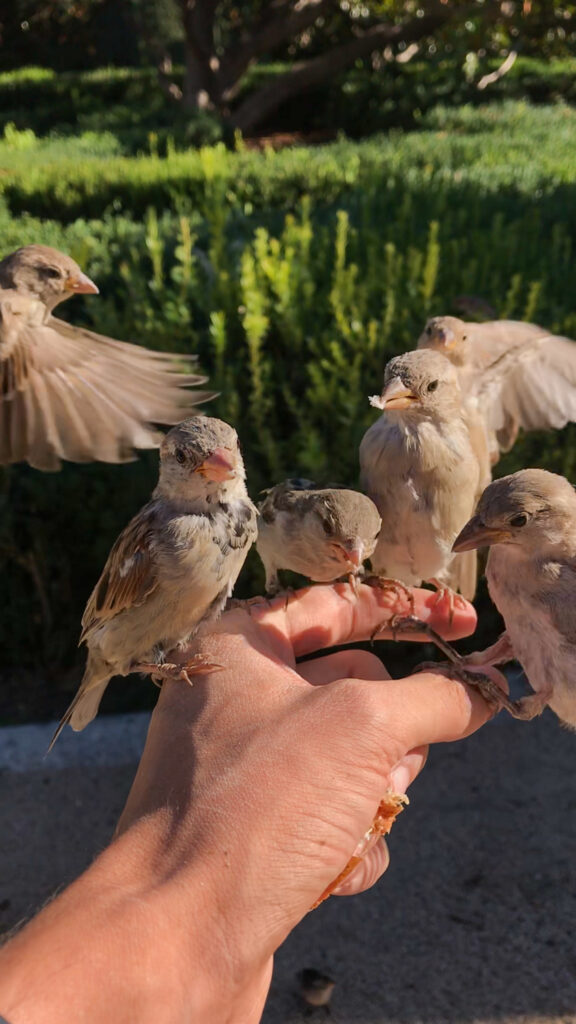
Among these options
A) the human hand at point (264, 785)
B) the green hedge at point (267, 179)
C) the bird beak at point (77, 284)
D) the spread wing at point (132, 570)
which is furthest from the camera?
the green hedge at point (267, 179)

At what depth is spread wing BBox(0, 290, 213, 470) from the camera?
10.9 ft

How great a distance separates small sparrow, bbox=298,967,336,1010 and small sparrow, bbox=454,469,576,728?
→ 1.60 m

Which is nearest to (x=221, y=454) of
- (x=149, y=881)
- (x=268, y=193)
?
(x=149, y=881)

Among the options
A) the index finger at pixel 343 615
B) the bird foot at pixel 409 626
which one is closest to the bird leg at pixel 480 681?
the bird foot at pixel 409 626

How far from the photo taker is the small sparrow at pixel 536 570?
8.50 feet

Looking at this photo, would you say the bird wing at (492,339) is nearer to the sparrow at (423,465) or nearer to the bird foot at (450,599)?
the sparrow at (423,465)

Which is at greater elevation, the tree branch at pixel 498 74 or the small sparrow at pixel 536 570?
the tree branch at pixel 498 74

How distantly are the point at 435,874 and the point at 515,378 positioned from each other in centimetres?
213

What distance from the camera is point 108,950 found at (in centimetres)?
201

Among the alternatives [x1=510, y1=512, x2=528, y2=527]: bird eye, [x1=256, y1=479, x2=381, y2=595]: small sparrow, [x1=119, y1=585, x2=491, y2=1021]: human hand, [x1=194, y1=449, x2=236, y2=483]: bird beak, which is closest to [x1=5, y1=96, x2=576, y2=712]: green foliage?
[x1=256, y1=479, x2=381, y2=595]: small sparrow

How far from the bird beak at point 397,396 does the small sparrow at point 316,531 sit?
0.29 metres

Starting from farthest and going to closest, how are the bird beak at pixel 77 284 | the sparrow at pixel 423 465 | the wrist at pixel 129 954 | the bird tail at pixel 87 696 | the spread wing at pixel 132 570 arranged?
1. the bird beak at pixel 77 284
2. the bird tail at pixel 87 696
3. the sparrow at pixel 423 465
4. the spread wing at pixel 132 570
5. the wrist at pixel 129 954

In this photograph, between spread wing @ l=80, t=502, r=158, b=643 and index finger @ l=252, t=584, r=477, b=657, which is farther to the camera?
index finger @ l=252, t=584, r=477, b=657

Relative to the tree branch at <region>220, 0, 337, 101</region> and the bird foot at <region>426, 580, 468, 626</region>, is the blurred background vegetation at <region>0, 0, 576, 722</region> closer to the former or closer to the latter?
→ the bird foot at <region>426, 580, 468, 626</region>
